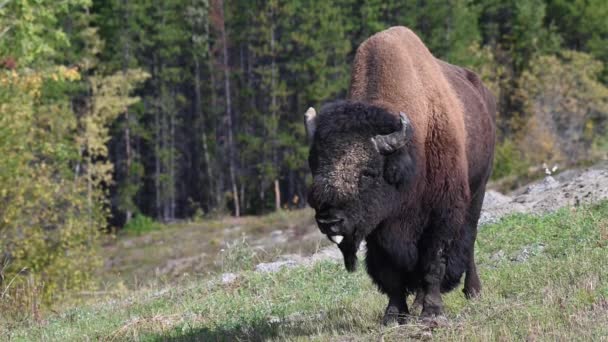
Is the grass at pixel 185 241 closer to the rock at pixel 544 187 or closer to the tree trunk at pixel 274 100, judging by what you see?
the tree trunk at pixel 274 100

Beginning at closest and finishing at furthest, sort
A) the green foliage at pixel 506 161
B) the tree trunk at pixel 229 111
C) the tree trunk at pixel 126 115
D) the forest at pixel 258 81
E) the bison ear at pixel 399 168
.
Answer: the bison ear at pixel 399 168 < the green foliage at pixel 506 161 < the forest at pixel 258 81 < the tree trunk at pixel 126 115 < the tree trunk at pixel 229 111

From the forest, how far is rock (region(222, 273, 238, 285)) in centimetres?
2876

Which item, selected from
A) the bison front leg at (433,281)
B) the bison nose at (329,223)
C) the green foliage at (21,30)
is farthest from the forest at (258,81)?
the bison nose at (329,223)

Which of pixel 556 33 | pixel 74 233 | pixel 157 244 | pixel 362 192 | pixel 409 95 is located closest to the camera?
pixel 362 192

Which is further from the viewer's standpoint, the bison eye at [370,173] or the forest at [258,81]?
the forest at [258,81]

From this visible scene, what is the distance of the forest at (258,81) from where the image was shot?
47531mm

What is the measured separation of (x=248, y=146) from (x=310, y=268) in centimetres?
4088

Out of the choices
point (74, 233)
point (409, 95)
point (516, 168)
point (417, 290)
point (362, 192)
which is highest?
point (409, 95)

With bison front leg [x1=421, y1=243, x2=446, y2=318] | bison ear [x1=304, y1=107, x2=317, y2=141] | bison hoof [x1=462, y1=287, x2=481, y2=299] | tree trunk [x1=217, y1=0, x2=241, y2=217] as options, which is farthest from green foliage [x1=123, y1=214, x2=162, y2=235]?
bison ear [x1=304, y1=107, x2=317, y2=141]

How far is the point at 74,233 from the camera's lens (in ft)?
85.5

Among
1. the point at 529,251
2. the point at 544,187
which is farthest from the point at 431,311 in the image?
the point at 544,187

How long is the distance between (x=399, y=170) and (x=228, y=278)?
5802mm

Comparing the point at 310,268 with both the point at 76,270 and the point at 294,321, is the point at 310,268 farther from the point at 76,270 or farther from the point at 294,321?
the point at 76,270

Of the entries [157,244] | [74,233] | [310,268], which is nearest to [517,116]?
[157,244]
